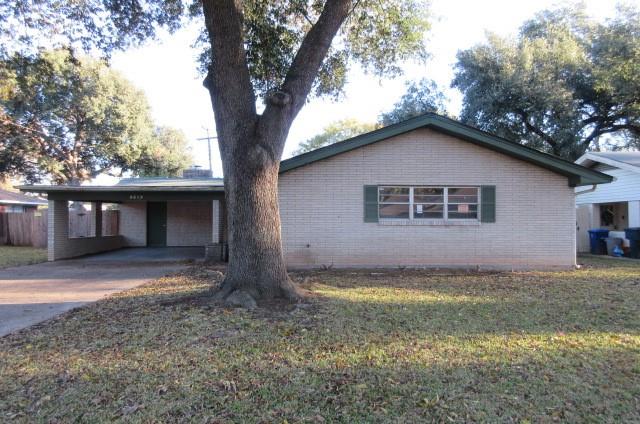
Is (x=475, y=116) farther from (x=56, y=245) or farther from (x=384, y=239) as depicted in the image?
(x=56, y=245)

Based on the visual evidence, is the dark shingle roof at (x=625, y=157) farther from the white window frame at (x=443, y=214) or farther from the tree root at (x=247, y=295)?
the tree root at (x=247, y=295)

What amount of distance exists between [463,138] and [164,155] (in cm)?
2730

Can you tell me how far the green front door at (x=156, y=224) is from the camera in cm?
2025

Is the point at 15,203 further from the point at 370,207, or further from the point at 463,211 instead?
the point at 463,211

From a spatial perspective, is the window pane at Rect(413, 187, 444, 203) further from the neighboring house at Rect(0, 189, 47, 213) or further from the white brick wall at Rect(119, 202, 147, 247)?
the neighboring house at Rect(0, 189, 47, 213)

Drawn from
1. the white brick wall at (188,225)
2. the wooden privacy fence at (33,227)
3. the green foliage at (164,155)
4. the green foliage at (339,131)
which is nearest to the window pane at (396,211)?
the white brick wall at (188,225)

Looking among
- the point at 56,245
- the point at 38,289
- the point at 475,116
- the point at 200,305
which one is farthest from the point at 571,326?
the point at 475,116

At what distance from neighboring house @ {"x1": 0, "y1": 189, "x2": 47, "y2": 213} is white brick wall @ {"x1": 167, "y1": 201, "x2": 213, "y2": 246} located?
14205 mm

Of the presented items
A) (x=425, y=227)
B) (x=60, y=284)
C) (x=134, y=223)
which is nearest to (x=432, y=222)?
(x=425, y=227)

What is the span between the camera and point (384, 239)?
11.7 meters

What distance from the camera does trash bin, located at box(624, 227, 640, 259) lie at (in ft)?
47.0

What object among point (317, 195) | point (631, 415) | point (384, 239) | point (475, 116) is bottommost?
point (631, 415)

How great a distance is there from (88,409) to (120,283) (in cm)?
692

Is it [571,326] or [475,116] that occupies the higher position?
[475,116]
